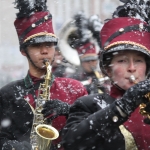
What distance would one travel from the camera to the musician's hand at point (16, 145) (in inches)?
224

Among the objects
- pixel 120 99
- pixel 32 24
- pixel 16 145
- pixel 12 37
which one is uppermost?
pixel 32 24

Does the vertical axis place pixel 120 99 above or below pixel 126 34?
below

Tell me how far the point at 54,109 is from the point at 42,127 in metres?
0.20

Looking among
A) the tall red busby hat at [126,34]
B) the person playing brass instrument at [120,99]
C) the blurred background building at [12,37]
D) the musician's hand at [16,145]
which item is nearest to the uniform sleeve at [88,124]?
the person playing brass instrument at [120,99]

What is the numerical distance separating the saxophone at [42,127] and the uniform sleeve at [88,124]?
1.33m

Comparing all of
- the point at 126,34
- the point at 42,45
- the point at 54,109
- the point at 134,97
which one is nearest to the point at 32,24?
the point at 42,45

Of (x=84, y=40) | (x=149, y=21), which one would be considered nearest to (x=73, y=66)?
(x=84, y=40)

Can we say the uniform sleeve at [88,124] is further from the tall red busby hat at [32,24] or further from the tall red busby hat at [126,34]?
the tall red busby hat at [32,24]

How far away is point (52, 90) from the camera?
5.99 meters

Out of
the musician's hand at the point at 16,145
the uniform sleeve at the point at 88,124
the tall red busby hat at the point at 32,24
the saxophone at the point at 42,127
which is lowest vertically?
the musician's hand at the point at 16,145

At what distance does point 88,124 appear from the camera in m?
4.05

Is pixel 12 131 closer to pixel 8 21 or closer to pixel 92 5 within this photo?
pixel 8 21

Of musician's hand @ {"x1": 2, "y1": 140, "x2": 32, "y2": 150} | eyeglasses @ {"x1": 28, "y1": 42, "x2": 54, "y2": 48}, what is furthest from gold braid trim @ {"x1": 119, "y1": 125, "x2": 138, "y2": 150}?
eyeglasses @ {"x1": 28, "y1": 42, "x2": 54, "y2": 48}

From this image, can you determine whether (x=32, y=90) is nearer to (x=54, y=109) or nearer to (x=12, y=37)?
(x=54, y=109)
